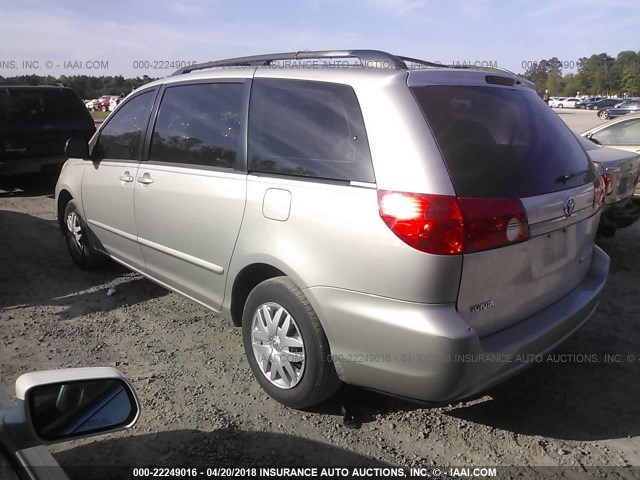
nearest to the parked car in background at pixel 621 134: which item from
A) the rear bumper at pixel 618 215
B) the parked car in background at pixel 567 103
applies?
the rear bumper at pixel 618 215

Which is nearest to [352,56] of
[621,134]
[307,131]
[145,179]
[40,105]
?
[307,131]

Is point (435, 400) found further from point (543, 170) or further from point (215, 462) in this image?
point (543, 170)

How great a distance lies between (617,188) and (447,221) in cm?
391

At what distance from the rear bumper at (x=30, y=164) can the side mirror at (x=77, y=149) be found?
5.03 metres

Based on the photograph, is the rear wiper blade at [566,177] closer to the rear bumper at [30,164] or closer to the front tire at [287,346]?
the front tire at [287,346]

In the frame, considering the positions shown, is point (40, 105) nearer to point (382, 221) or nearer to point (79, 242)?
point (79, 242)

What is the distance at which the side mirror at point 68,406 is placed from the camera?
4.21 ft

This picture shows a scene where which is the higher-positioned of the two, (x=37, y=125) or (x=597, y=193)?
(x=37, y=125)

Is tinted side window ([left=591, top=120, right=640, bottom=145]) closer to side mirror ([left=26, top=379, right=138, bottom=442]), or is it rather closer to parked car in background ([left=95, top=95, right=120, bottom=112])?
side mirror ([left=26, top=379, right=138, bottom=442])

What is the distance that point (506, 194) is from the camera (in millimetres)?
2314

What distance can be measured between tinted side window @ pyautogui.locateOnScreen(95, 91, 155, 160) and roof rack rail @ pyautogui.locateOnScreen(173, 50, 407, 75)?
1.39ft

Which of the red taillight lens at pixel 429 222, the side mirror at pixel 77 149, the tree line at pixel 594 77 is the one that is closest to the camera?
the red taillight lens at pixel 429 222

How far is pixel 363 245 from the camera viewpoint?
2.32m

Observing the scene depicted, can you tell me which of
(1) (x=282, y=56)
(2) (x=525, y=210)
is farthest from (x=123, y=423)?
(1) (x=282, y=56)
